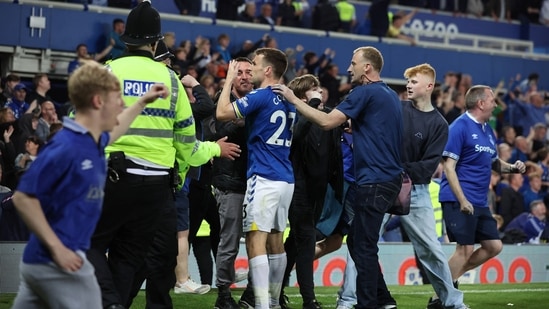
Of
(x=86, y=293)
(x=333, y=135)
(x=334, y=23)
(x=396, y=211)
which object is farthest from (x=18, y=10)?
(x=86, y=293)

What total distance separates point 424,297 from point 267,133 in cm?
349

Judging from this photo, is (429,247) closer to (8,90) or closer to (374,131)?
(374,131)

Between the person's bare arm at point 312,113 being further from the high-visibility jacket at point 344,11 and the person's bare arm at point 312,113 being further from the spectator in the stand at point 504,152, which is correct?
the high-visibility jacket at point 344,11

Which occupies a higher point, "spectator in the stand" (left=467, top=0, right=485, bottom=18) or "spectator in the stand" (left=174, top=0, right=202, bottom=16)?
"spectator in the stand" (left=467, top=0, right=485, bottom=18)

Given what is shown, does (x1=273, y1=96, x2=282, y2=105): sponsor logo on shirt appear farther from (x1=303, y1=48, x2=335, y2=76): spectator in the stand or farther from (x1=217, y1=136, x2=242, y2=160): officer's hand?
(x1=303, y1=48, x2=335, y2=76): spectator in the stand

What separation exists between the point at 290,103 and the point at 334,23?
1373 centimetres

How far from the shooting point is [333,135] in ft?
32.9

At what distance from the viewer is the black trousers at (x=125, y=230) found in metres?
6.83

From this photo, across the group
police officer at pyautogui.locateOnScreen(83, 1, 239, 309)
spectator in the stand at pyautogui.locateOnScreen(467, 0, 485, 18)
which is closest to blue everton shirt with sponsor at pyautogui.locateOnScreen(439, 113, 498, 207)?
police officer at pyautogui.locateOnScreen(83, 1, 239, 309)

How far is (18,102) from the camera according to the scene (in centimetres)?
1548

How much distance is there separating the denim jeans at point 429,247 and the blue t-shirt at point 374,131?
3.38 ft

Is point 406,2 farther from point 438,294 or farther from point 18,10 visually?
point 438,294

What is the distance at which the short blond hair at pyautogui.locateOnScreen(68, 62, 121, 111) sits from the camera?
5.54 meters

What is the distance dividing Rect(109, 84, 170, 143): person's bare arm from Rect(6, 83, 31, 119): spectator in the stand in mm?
9607
